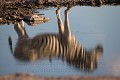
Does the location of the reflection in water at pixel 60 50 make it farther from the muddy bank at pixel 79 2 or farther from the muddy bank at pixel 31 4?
the muddy bank at pixel 79 2

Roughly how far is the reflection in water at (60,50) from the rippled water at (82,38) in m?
0.18

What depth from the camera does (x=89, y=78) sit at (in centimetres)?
827

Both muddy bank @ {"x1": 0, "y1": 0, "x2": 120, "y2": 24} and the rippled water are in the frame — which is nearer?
the rippled water

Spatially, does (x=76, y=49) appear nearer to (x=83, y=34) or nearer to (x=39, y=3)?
(x=83, y=34)

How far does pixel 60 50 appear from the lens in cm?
1063

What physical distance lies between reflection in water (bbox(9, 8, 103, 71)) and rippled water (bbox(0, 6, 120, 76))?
7.0 inches

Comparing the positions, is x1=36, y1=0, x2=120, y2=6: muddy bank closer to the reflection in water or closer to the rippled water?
the rippled water

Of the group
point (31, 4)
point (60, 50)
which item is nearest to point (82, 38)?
point (60, 50)

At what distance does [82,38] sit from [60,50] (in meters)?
1.38

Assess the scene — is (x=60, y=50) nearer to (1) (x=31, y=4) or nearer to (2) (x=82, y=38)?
(2) (x=82, y=38)

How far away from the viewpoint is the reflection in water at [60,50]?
31.8 ft

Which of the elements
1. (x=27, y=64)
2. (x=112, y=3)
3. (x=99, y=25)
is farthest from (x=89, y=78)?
(x=112, y=3)

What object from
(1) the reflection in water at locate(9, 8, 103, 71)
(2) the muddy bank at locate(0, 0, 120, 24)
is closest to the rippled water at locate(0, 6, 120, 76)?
(1) the reflection in water at locate(9, 8, 103, 71)

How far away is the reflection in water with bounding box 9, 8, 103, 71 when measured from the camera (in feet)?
31.8
